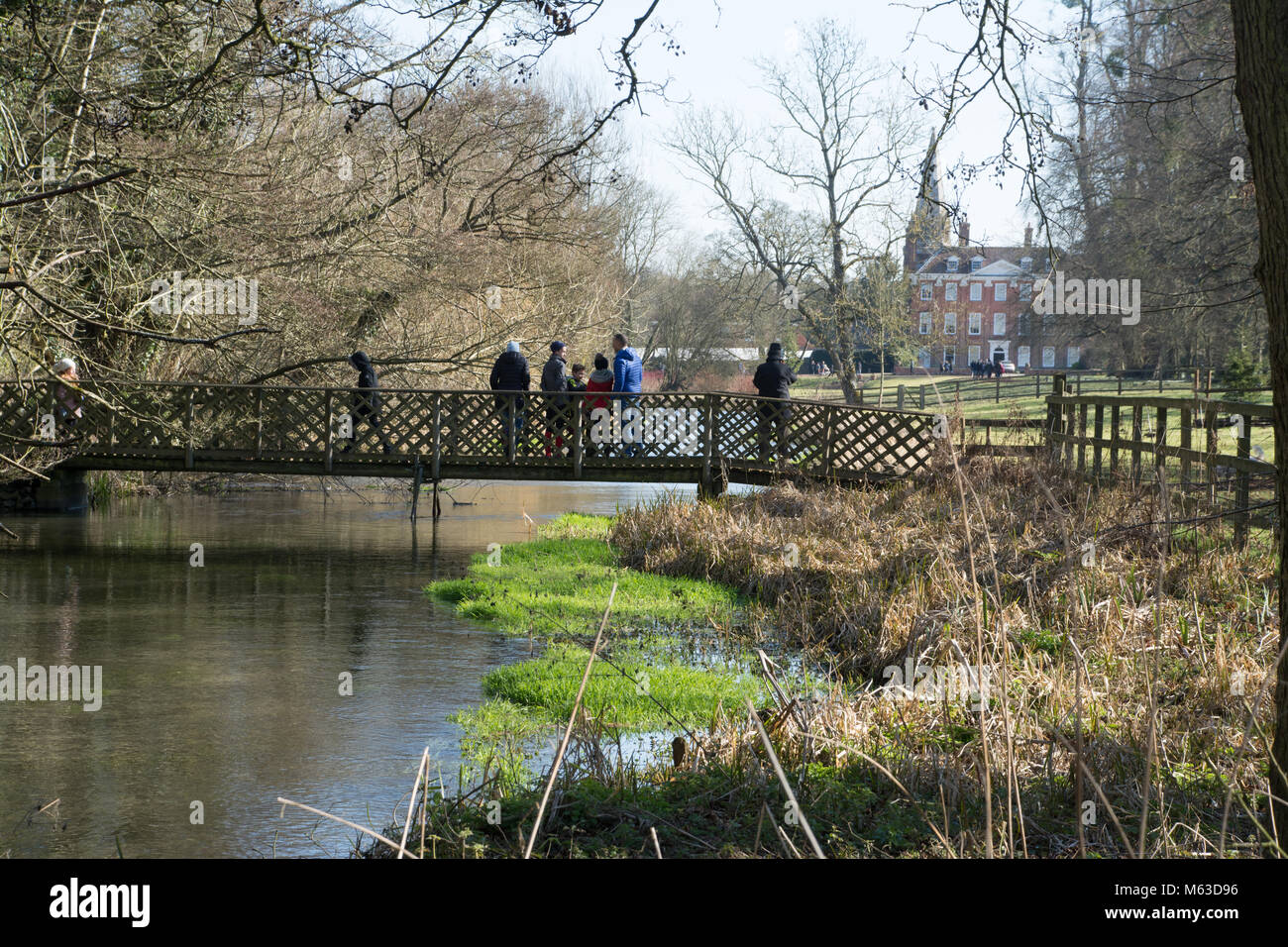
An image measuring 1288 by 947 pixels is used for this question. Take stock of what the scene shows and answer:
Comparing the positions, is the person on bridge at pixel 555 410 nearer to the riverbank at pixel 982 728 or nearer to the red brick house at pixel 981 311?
the riverbank at pixel 982 728

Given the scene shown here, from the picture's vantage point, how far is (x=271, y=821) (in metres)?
5.86

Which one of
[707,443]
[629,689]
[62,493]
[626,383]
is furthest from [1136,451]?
[62,493]

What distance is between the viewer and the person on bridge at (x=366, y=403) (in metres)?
18.2

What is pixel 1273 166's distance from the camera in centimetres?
409

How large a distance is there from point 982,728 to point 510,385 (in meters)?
16.3

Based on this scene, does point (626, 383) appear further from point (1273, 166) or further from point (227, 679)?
point (1273, 166)

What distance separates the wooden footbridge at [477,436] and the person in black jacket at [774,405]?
25 mm

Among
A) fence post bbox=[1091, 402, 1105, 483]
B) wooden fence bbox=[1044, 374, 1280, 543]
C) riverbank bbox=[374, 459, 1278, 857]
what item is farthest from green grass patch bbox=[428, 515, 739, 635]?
fence post bbox=[1091, 402, 1105, 483]

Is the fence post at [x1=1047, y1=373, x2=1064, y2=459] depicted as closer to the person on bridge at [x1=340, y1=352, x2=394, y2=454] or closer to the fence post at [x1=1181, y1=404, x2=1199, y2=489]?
the fence post at [x1=1181, y1=404, x2=1199, y2=489]

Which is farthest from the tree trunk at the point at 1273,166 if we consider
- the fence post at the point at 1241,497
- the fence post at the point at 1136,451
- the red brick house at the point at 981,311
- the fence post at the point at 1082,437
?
the red brick house at the point at 981,311

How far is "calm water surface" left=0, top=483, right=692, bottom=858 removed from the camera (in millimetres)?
5949
